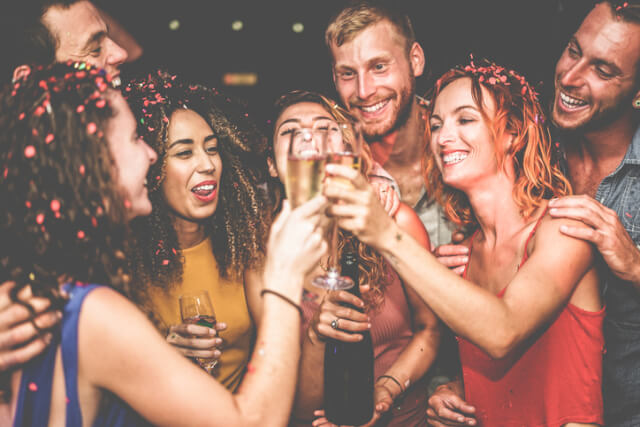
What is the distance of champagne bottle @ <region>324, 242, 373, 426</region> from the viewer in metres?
1.80

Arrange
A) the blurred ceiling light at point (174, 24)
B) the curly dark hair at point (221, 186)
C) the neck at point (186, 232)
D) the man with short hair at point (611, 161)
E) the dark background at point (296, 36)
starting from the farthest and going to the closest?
the blurred ceiling light at point (174, 24)
the dark background at point (296, 36)
the neck at point (186, 232)
the curly dark hair at point (221, 186)
the man with short hair at point (611, 161)

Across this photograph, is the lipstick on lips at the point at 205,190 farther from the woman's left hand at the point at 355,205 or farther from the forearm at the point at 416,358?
the forearm at the point at 416,358

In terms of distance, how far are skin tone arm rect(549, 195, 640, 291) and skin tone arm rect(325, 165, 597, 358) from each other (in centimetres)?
5

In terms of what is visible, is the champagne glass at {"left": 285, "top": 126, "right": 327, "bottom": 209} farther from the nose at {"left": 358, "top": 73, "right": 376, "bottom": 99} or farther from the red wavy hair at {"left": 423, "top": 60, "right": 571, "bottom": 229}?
the nose at {"left": 358, "top": 73, "right": 376, "bottom": 99}

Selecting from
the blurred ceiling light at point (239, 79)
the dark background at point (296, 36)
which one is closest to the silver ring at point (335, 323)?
the dark background at point (296, 36)

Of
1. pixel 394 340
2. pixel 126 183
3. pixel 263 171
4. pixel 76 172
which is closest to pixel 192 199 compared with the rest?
pixel 263 171

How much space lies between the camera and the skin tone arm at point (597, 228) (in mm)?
1736

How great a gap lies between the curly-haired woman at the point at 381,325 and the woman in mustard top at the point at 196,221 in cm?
35

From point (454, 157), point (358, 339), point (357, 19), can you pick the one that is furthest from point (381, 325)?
point (357, 19)

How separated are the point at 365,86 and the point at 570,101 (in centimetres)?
117

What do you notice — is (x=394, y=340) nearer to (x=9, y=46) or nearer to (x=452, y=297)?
(x=452, y=297)

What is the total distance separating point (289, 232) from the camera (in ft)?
4.23

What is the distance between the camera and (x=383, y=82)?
2916mm

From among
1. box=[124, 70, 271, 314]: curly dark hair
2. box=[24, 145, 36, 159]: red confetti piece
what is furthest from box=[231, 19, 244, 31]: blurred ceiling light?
box=[24, 145, 36, 159]: red confetti piece
